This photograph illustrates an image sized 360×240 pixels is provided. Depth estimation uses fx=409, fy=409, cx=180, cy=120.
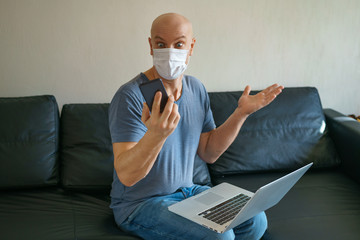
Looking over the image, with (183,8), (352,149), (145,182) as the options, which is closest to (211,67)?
(183,8)

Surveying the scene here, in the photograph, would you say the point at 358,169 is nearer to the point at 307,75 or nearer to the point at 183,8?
the point at 307,75

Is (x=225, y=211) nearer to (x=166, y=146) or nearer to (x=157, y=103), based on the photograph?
(x=166, y=146)

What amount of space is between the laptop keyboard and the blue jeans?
5 centimetres

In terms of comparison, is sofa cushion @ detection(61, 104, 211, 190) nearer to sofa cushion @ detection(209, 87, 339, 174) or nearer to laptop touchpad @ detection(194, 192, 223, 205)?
sofa cushion @ detection(209, 87, 339, 174)

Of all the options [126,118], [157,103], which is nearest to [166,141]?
[126,118]

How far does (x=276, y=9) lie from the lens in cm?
243

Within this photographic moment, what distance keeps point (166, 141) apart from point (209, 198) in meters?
0.27

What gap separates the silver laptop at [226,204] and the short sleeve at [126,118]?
30 centimetres

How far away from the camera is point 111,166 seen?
80.0 inches

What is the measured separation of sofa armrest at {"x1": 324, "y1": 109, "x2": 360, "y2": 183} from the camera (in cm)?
211

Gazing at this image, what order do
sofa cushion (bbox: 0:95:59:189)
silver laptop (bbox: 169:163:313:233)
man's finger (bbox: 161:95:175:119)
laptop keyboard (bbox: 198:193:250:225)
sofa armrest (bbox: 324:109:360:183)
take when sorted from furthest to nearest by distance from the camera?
sofa armrest (bbox: 324:109:360:183) → sofa cushion (bbox: 0:95:59:189) → laptop keyboard (bbox: 198:193:250:225) → silver laptop (bbox: 169:163:313:233) → man's finger (bbox: 161:95:175:119)

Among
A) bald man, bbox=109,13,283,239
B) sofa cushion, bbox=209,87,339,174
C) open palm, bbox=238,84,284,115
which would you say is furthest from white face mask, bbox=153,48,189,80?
sofa cushion, bbox=209,87,339,174

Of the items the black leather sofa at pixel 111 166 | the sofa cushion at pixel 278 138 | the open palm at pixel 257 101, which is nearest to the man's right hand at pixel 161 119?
the open palm at pixel 257 101

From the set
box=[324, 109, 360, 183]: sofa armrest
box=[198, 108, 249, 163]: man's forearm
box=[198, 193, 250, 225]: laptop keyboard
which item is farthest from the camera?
box=[324, 109, 360, 183]: sofa armrest
